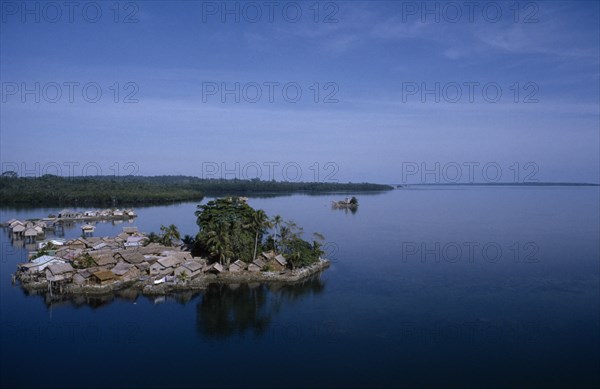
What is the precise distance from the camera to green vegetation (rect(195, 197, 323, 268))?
918 inches

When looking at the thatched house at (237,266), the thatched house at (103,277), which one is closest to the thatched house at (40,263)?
the thatched house at (103,277)

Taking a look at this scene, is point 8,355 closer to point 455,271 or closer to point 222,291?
point 222,291

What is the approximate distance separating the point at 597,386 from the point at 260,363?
9.81 m

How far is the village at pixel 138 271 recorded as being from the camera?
19.9 m

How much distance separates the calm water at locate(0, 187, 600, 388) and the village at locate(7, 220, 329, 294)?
90cm

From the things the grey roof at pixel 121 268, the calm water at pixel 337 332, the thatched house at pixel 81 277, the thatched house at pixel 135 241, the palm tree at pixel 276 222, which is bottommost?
the calm water at pixel 337 332

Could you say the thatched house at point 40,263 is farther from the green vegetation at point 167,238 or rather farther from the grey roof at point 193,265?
the green vegetation at point 167,238

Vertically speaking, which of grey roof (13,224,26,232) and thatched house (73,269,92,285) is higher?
grey roof (13,224,26,232)

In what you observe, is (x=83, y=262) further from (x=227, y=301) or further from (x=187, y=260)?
(x=227, y=301)

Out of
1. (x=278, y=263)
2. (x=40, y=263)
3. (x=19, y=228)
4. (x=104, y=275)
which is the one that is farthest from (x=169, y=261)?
(x=19, y=228)

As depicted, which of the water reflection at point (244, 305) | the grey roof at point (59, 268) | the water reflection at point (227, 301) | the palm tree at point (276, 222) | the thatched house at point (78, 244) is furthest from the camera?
the thatched house at point (78, 244)

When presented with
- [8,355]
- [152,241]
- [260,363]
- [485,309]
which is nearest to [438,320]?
[485,309]

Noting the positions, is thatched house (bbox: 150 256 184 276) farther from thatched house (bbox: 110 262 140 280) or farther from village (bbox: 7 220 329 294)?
thatched house (bbox: 110 262 140 280)

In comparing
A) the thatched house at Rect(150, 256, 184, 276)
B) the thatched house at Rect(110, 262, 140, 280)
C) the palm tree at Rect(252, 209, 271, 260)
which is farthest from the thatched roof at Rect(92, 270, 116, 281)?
the palm tree at Rect(252, 209, 271, 260)
